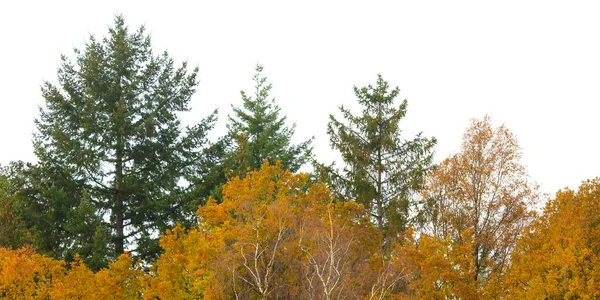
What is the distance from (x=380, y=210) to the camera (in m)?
37.9

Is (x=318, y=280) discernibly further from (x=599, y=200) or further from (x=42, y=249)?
(x=42, y=249)

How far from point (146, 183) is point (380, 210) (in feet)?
54.0

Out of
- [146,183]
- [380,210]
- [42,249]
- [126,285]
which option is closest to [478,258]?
[380,210]

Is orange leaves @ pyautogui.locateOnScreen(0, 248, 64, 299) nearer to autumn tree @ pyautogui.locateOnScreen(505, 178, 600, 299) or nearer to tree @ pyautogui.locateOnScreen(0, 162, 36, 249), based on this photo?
tree @ pyautogui.locateOnScreen(0, 162, 36, 249)

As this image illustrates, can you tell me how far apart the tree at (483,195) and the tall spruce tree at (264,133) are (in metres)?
15.4

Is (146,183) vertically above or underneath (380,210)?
above

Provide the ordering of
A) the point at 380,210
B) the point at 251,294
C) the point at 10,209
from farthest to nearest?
the point at 10,209 < the point at 380,210 < the point at 251,294

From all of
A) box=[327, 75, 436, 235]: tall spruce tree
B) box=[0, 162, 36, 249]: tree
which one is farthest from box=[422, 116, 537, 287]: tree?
box=[0, 162, 36, 249]: tree

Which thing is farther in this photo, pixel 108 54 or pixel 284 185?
pixel 108 54

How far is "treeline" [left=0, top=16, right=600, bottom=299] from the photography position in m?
31.1

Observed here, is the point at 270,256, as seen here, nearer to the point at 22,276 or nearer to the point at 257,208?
the point at 257,208

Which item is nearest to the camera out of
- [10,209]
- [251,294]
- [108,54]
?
[251,294]

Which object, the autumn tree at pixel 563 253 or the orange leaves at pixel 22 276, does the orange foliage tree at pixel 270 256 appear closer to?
the autumn tree at pixel 563 253

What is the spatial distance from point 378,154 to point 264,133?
46.9ft
